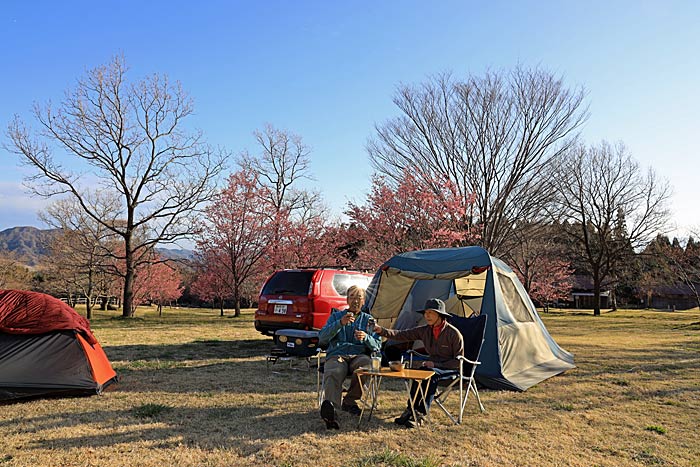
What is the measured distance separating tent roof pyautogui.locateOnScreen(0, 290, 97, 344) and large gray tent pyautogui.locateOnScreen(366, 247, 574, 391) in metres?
4.19

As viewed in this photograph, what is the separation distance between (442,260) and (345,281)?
2.80 metres

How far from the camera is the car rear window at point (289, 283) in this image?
880 cm

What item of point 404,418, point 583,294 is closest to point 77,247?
point 404,418

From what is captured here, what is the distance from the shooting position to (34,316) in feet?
17.7

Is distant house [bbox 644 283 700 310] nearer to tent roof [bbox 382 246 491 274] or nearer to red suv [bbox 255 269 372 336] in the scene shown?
red suv [bbox 255 269 372 336]

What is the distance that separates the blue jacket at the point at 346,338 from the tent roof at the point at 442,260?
220 cm

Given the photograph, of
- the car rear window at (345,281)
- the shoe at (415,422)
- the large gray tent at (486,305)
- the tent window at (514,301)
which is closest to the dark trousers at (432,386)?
the shoe at (415,422)

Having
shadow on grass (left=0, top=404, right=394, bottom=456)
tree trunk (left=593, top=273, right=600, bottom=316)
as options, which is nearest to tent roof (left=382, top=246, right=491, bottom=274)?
shadow on grass (left=0, top=404, right=394, bottom=456)

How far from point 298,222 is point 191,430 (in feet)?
74.6

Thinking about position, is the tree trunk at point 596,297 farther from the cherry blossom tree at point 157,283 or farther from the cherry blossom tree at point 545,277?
the cherry blossom tree at point 157,283

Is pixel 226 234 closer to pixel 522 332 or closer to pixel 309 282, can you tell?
pixel 309 282

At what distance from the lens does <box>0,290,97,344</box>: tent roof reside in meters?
5.27

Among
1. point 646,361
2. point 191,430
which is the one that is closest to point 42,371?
point 191,430

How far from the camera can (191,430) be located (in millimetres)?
4316
